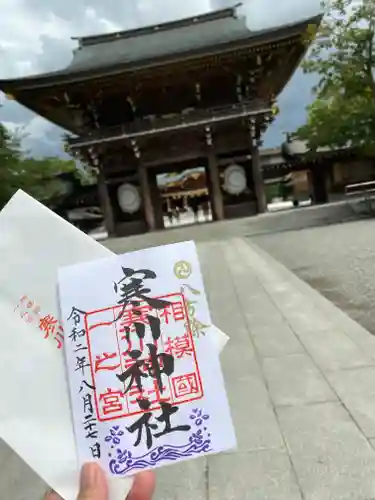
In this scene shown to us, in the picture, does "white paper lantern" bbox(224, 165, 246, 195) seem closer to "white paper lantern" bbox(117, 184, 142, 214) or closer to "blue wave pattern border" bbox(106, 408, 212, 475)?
"white paper lantern" bbox(117, 184, 142, 214)

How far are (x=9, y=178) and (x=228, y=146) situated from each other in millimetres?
7741

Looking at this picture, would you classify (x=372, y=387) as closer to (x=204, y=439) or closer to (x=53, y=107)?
(x=204, y=439)

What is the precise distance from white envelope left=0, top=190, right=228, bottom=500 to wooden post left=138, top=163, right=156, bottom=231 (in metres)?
18.3

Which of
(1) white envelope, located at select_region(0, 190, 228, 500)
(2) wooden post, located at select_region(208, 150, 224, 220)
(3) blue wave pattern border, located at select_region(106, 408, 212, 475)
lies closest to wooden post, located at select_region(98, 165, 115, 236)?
(2) wooden post, located at select_region(208, 150, 224, 220)

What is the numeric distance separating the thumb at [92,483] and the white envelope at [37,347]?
3cm

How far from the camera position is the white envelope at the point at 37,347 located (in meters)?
0.92

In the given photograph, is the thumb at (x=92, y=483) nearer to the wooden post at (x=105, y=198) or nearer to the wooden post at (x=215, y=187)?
the wooden post at (x=215, y=187)

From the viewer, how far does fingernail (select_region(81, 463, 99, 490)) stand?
2.94 feet

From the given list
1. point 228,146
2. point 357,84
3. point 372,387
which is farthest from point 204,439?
point 228,146

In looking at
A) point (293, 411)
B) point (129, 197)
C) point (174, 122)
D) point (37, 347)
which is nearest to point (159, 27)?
point (174, 122)

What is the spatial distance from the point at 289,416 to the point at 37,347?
7.76ft

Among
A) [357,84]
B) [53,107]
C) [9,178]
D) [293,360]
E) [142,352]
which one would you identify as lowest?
[293,360]

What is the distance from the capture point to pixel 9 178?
14180mm

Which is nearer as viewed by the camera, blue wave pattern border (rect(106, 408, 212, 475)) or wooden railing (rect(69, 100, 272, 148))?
blue wave pattern border (rect(106, 408, 212, 475))
